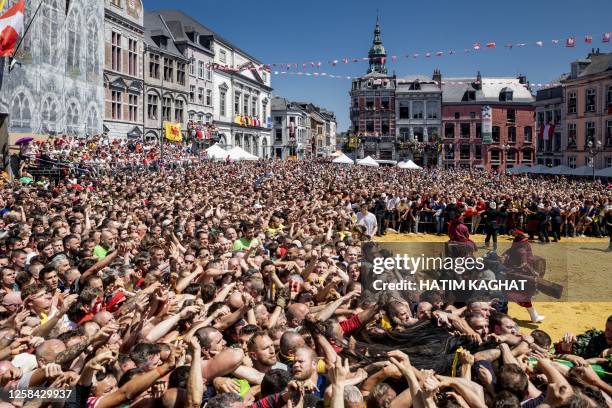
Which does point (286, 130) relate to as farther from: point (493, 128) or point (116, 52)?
point (116, 52)

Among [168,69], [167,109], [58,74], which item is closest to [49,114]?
[58,74]

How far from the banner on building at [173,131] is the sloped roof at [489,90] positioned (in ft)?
132

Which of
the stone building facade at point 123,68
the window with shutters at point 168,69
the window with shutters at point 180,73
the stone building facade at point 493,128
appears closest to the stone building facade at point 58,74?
the stone building facade at point 123,68

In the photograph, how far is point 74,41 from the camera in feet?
99.1

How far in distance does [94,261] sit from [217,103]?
2078 inches

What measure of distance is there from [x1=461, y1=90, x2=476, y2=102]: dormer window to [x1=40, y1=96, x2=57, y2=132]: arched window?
56.0 metres

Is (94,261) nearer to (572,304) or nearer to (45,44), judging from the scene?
(572,304)

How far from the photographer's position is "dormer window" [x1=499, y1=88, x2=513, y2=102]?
69188 mm

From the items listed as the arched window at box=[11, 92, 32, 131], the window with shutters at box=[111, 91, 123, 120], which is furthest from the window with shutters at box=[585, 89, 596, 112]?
the arched window at box=[11, 92, 32, 131]

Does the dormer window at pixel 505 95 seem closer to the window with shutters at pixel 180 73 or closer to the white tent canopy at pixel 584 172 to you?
the white tent canopy at pixel 584 172

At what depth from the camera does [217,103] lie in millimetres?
58344

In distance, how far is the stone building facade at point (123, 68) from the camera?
36594 millimetres

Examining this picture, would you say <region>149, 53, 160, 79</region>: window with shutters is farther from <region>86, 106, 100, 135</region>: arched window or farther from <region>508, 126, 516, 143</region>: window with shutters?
<region>508, 126, 516, 143</region>: window with shutters

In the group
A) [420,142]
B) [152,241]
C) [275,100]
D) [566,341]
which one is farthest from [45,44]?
[275,100]
